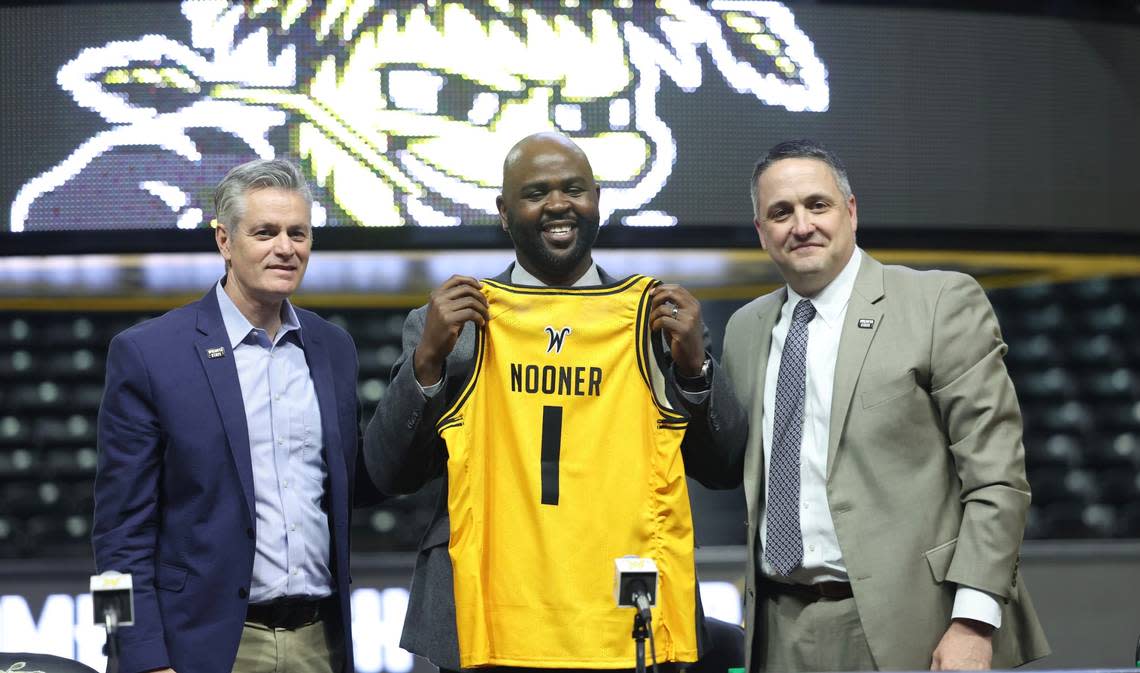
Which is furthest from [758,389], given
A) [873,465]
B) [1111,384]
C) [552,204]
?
[1111,384]

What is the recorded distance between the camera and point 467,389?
2324mm

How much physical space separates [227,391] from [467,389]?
43 centimetres

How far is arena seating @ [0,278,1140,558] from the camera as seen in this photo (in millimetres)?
6145

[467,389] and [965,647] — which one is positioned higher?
[467,389]

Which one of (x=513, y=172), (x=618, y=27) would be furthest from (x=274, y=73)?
(x=513, y=172)

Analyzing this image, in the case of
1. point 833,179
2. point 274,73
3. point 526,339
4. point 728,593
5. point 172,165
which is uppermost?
point 274,73

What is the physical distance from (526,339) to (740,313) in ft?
1.77

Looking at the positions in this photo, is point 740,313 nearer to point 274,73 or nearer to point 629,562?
point 629,562

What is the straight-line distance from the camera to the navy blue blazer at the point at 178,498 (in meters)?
2.18

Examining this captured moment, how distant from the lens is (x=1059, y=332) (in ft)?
22.8

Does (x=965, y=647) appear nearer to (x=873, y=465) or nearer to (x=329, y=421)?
(x=873, y=465)

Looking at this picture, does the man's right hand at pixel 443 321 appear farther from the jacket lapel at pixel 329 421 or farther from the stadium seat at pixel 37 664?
the stadium seat at pixel 37 664

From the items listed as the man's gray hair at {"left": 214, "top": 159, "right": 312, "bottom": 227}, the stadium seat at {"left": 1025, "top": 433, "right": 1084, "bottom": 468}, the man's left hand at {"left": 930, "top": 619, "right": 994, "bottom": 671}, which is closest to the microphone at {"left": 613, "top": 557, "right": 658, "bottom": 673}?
the man's left hand at {"left": 930, "top": 619, "right": 994, "bottom": 671}

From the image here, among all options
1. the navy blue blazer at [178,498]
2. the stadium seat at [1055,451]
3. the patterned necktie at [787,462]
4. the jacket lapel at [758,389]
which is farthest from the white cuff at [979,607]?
the stadium seat at [1055,451]
